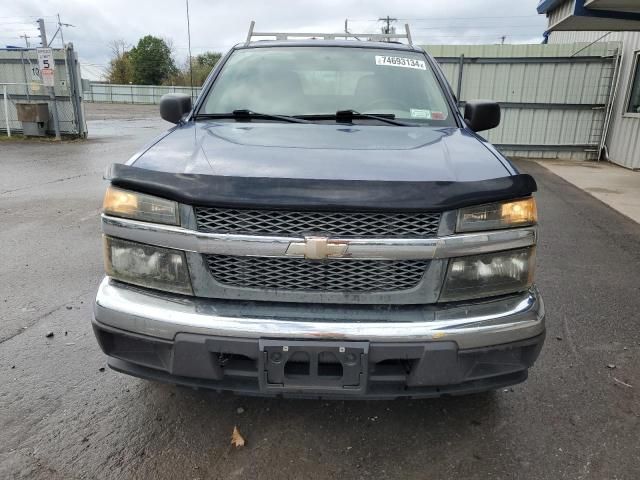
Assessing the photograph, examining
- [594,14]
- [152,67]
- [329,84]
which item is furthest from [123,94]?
[329,84]

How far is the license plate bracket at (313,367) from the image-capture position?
1885 mm

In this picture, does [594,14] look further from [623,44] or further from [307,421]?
[307,421]

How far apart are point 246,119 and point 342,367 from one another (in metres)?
1.69

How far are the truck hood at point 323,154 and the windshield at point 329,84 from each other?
0.39 m

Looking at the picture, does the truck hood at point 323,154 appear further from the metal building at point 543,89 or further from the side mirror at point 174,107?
the metal building at point 543,89

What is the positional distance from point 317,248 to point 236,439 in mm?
1058

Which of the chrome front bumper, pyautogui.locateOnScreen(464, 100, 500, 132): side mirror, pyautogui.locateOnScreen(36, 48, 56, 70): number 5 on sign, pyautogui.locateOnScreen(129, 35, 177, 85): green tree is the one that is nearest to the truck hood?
the chrome front bumper

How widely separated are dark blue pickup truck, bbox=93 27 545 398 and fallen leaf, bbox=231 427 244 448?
17.1 inches

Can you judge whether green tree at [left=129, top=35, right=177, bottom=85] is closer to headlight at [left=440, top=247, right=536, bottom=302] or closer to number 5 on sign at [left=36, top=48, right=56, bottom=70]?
number 5 on sign at [left=36, top=48, right=56, bottom=70]

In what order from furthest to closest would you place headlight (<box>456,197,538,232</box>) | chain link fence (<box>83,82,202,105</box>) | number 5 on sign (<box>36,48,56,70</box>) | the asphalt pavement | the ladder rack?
chain link fence (<box>83,82,202,105</box>), number 5 on sign (<box>36,48,56,70</box>), the ladder rack, the asphalt pavement, headlight (<box>456,197,538,232</box>)

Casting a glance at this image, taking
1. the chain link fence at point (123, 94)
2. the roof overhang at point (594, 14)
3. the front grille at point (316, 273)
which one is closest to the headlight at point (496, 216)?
the front grille at point (316, 273)

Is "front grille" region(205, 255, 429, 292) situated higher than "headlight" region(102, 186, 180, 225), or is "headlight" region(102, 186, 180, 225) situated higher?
"headlight" region(102, 186, 180, 225)

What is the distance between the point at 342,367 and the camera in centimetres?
192

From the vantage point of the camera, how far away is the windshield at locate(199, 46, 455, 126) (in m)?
3.15
